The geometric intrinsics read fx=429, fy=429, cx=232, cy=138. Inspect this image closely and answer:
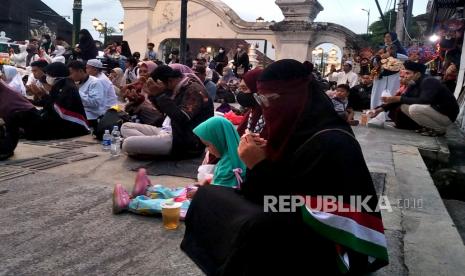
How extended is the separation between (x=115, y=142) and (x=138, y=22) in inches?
411

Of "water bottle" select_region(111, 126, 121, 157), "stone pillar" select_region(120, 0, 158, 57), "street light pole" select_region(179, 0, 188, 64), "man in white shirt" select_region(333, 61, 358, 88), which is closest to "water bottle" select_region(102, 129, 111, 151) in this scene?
"water bottle" select_region(111, 126, 121, 157)

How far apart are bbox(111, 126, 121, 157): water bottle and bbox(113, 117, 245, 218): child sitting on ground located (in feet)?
5.45

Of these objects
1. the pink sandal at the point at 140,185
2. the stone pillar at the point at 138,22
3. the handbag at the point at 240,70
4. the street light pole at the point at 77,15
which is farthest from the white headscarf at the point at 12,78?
the stone pillar at the point at 138,22

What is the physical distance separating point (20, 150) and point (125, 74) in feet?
19.8

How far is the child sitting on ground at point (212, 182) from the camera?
3075 millimetres

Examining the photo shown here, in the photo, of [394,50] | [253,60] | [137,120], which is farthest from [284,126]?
[253,60]

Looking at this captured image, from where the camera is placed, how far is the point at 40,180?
12.6ft

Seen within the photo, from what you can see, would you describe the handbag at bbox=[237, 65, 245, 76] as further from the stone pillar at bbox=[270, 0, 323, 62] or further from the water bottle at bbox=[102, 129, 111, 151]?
the water bottle at bbox=[102, 129, 111, 151]

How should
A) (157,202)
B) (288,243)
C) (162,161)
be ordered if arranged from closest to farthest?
(288,243), (157,202), (162,161)

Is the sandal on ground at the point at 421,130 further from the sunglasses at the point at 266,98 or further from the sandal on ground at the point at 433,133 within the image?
the sunglasses at the point at 266,98

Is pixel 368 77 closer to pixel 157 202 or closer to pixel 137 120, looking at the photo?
pixel 137 120

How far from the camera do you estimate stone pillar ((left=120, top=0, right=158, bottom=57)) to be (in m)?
14.4

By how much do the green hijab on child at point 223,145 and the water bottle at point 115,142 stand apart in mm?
2063

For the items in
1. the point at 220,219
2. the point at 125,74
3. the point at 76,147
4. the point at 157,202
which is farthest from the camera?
the point at 125,74
